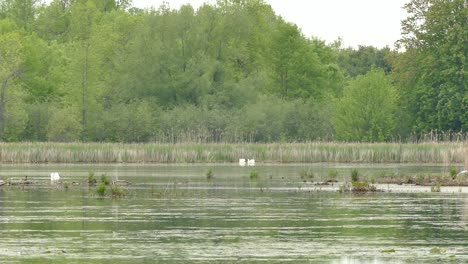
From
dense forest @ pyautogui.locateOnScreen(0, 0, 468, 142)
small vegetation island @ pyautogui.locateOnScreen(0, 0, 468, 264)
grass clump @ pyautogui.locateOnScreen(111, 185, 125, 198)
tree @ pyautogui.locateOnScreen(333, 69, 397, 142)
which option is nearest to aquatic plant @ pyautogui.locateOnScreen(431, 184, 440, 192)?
small vegetation island @ pyautogui.locateOnScreen(0, 0, 468, 264)

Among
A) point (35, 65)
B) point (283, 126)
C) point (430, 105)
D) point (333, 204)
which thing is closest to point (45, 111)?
point (35, 65)

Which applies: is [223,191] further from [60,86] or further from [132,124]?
[60,86]

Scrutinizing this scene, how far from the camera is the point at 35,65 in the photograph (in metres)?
103

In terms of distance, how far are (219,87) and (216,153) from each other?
1159 inches

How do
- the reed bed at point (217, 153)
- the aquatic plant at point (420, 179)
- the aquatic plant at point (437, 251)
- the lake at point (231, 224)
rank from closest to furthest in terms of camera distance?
1. the lake at point (231, 224)
2. the aquatic plant at point (437, 251)
3. the aquatic plant at point (420, 179)
4. the reed bed at point (217, 153)

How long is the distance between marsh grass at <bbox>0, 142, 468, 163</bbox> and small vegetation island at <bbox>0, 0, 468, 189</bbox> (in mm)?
11019

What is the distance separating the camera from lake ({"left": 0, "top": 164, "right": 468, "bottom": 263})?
23.1 m

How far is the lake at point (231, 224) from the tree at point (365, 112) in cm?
4186

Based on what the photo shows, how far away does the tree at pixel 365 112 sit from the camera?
89.2 meters

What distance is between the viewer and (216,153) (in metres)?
69.6

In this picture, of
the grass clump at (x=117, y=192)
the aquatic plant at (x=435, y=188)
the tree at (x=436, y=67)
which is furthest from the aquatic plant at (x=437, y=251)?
the tree at (x=436, y=67)

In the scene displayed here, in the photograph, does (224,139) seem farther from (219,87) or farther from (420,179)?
(420,179)

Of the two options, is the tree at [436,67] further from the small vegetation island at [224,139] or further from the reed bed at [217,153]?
the reed bed at [217,153]

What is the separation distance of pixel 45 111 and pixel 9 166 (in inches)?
1101
